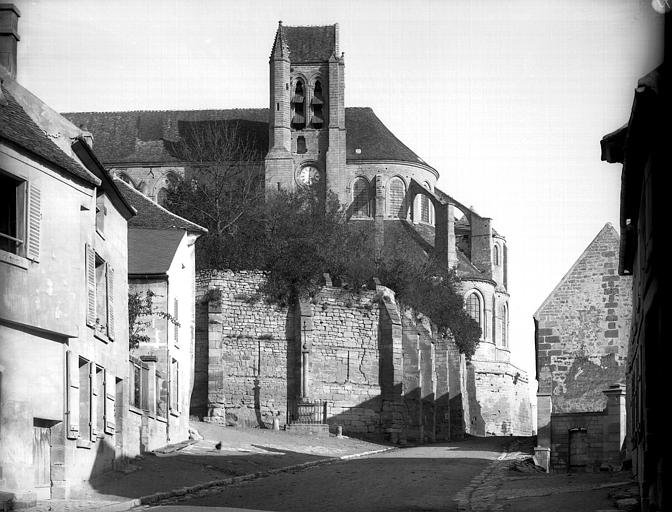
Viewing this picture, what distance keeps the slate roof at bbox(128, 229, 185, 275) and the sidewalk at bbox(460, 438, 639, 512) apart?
957 centimetres

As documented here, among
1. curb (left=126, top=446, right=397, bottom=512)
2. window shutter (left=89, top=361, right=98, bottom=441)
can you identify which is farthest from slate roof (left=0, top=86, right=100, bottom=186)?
curb (left=126, top=446, right=397, bottom=512)

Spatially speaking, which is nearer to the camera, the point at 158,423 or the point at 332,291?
the point at 158,423

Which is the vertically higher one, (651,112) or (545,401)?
(651,112)

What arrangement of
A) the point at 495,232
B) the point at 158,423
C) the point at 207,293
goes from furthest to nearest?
the point at 495,232
the point at 207,293
the point at 158,423

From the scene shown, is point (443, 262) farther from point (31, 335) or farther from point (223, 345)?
point (31, 335)

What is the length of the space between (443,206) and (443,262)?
11.2ft

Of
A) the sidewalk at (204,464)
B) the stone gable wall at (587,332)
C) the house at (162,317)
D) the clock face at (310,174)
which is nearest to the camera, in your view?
the sidewalk at (204,464)

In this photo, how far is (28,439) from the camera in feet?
65.7

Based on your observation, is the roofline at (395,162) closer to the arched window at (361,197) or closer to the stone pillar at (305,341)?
the arched window at (361,197)

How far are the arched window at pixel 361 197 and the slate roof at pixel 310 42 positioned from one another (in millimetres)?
7439

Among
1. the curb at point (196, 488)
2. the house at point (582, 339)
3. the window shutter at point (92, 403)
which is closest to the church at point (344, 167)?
the house at point (582, 339)

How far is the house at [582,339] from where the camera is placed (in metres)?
34.5

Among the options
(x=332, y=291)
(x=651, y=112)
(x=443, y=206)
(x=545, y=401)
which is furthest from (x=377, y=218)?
(x=651, y=112)

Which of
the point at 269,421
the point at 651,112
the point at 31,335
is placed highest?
the point at 651,112
